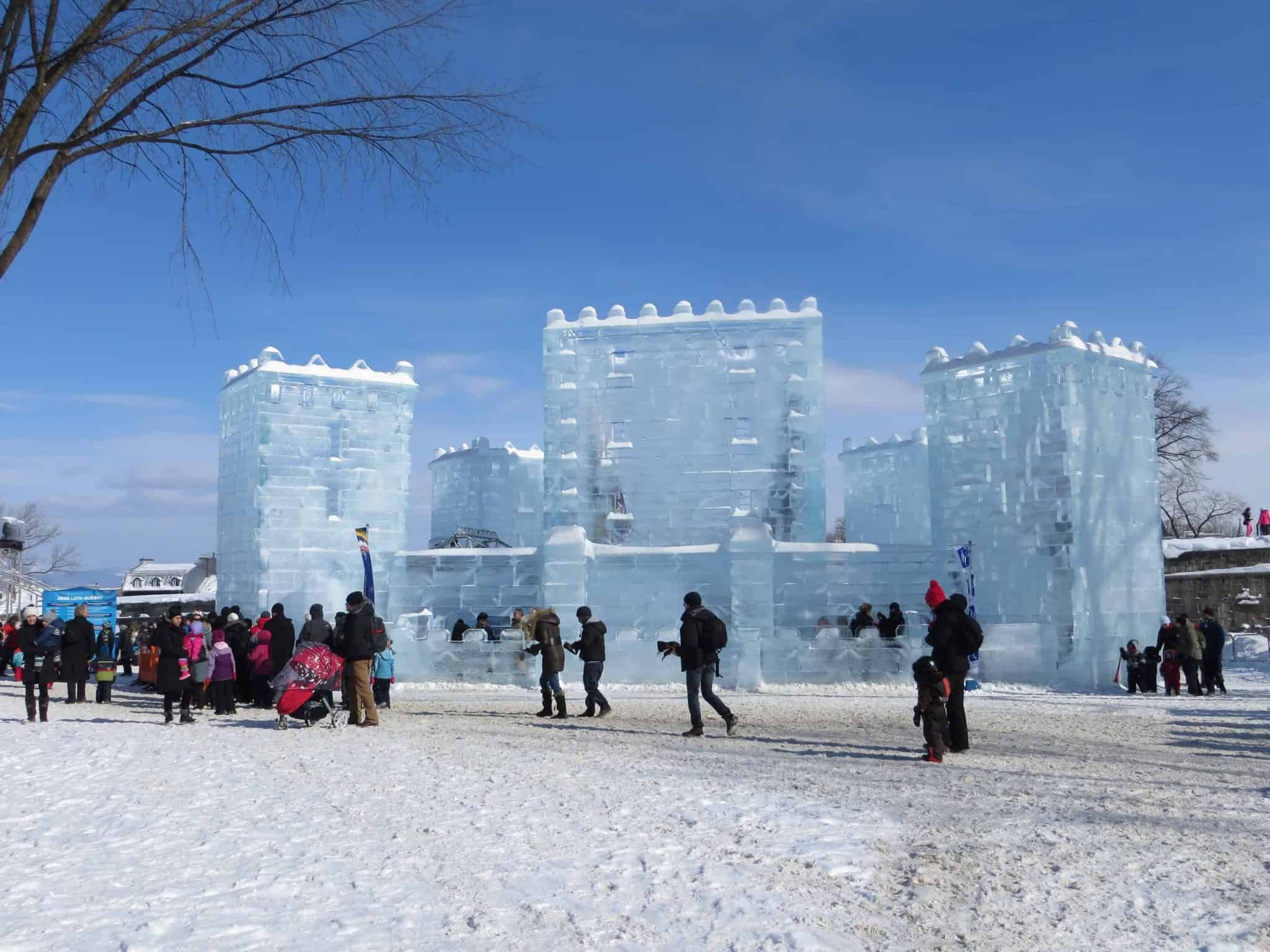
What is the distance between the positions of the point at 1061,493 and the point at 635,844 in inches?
549

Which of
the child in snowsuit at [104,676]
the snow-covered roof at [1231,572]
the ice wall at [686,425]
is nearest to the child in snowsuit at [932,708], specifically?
the ice wall at [686,425]

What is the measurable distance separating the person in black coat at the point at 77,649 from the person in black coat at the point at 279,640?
8.57ft

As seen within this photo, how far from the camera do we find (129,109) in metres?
7.50

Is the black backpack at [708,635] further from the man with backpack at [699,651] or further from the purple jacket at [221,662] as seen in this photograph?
the purple jacket at [221,662]

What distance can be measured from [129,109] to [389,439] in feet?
44.5

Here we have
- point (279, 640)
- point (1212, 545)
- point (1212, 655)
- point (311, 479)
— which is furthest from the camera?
point (1212, 545)

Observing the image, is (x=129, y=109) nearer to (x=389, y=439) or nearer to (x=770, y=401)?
(x=389, y=439)

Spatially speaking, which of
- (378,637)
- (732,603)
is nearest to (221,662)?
(378,637)

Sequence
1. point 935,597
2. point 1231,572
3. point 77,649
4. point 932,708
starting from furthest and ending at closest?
point 1231,572
point 77,649
point 935,597
point 932,708

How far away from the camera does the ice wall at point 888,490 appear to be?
26.5m

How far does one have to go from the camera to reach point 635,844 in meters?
6.02

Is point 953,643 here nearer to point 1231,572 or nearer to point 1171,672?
point 1171,672

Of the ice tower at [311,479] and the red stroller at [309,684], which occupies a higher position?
the ice tower at [311,479]

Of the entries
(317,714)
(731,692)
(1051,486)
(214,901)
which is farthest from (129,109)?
(1051,486)
